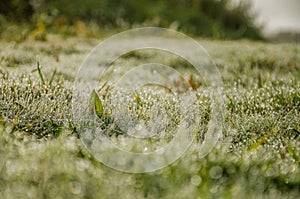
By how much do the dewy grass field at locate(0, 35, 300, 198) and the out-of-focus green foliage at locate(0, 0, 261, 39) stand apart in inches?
185

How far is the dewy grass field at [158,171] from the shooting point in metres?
1.81

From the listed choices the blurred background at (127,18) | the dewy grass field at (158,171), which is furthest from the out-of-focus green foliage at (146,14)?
the dewy grass field at (158,171)

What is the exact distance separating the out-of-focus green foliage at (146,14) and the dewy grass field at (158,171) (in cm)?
470

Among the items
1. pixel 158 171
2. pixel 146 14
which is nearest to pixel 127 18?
pixel 146 14

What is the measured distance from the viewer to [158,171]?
1.97 metres

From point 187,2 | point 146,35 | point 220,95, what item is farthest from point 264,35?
point 220,95

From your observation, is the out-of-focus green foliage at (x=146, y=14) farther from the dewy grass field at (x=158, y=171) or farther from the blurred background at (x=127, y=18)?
the dewy grass field at (x=158, y=171)

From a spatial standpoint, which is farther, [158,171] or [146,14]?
[146,14]

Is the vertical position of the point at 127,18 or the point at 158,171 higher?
the point at 127,18

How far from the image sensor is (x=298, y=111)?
3.02 metres

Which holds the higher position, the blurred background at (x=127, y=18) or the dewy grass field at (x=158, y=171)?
the blurred background at (x=127, y=18)

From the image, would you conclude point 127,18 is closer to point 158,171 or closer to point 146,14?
point 146,14

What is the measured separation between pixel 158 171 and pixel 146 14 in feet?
28.3

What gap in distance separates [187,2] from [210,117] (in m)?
9.33
